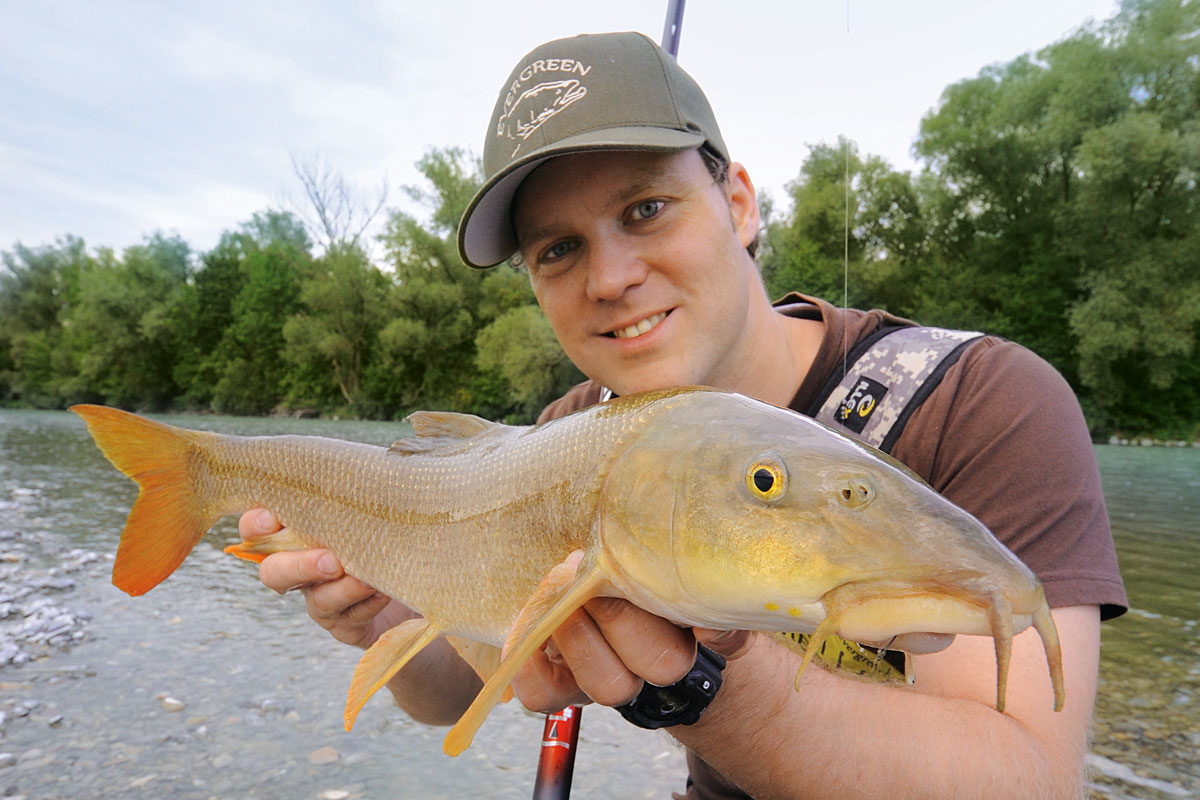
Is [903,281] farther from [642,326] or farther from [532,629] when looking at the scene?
[532,629]

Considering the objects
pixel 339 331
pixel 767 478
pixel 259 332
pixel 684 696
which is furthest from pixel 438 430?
pixel 259 332

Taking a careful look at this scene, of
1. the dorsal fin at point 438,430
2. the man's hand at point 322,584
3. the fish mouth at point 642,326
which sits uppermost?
the fish mouth at point 642,326

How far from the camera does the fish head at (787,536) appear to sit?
932 millimetres

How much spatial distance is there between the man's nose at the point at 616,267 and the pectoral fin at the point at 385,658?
96 centimetres

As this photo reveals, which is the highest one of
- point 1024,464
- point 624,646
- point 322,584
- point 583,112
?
point 583,112

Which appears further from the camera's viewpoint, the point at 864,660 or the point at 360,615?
the point at 360,615

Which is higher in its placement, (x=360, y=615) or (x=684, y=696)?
(x=684, y=696)

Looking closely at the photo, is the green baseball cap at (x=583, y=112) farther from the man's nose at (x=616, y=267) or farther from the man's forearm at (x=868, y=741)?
the man's forearm at (x=868, y=741)

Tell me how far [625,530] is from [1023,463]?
1.06 meters

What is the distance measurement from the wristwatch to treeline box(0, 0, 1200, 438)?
10880 mm

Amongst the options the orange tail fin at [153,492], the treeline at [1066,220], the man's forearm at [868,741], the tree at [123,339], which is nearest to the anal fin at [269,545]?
the orange tail fin at [153,492]

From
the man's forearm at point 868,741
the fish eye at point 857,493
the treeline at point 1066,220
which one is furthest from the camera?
the treeline at point 1066,220

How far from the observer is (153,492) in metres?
2.14

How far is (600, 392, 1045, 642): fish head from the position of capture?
3.06 ft
